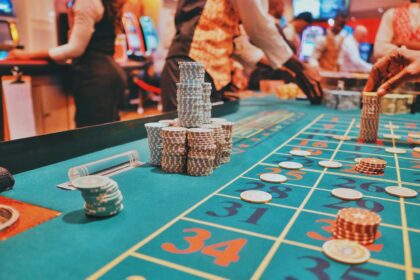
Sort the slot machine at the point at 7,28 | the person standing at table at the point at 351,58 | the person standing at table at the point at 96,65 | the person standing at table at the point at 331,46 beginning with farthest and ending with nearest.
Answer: the person standing at table at the point at 331,46, the person standing at table at the point at 351,58, the slot machine at the point at 7,28, the person standing at table at the point at 96,65

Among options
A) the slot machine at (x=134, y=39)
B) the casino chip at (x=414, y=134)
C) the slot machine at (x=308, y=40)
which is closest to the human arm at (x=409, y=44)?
the casino chip at (x=414, y=134)

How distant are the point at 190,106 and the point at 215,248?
0.80 meters

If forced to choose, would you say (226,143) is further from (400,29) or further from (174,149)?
(400,29)

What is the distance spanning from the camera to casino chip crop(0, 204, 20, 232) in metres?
1.02

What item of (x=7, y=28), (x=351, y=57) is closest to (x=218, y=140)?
(x=7, y=28)

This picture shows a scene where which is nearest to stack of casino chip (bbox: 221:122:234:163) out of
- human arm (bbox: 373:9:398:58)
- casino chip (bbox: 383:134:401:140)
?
casino chip (bbox: 383:134:401:140)

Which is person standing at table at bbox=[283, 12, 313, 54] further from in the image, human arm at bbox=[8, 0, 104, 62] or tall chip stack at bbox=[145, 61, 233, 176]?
tall chip stack at bbox=[145, 61, 233, 176]

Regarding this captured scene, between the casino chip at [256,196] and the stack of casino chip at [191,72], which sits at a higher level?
the stack of casino chip at [191,72]

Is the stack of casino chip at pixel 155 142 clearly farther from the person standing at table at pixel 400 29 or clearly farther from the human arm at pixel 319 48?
the human arm at pixel 319 48

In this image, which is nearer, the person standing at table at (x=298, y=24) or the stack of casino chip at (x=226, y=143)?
the stack of casino chip at (x=226, y=143)

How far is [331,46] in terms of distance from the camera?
9031 mm

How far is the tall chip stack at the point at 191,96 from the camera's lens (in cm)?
161

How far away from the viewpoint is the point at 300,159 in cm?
184

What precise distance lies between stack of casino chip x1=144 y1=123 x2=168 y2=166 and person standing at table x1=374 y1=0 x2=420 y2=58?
136 inches
